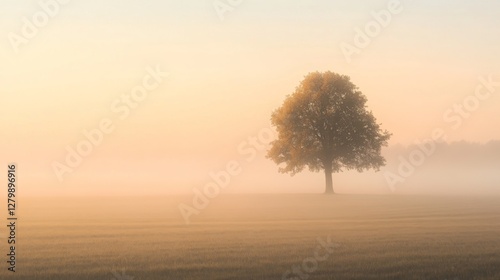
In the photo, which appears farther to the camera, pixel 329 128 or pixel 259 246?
pixel 329 128

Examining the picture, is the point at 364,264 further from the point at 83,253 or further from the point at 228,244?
the point at 83,253

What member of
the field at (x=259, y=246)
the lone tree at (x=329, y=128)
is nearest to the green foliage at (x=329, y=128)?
the lone tree at (x=329, y=128)

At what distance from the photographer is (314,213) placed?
58469 mm

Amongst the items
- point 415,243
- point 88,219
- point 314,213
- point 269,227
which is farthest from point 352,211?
point 415,243

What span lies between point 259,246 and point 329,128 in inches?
2302

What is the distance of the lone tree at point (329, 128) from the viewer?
88.4 metres

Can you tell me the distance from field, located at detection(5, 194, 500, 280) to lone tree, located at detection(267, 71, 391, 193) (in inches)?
1249

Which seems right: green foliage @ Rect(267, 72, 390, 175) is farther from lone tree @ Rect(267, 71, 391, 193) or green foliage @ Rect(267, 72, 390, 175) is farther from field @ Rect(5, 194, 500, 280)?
field @ Rect(5, 194, 500, 280)

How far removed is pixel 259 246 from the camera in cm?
3153

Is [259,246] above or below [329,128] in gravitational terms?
below

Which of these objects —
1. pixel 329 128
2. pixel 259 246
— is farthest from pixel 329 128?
pixel 259 246

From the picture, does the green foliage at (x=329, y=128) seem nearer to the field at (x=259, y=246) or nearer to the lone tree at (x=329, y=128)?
the lone tree at (x=329, y=128)

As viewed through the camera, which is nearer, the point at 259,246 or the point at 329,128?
the point at 259,246

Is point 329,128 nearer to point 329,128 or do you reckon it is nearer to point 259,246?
point 329,128
